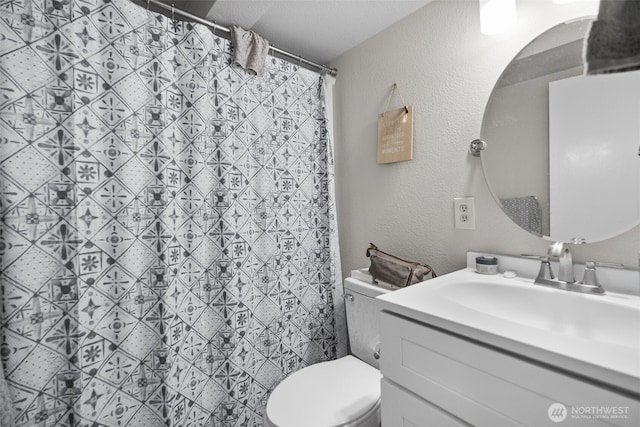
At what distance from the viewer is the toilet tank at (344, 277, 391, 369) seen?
1254 mm

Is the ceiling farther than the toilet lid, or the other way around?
the ceiling

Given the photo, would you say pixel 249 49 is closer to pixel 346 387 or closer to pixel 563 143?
pixel 563 143

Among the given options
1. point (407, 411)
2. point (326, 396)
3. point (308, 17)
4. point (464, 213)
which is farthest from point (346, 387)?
point (308, 17)

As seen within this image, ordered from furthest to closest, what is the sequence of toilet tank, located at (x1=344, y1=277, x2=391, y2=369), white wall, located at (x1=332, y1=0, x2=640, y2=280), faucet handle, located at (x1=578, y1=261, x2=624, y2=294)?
toilet tank, located at (x1=344, y1=277, x2=391, y2=369)
white wall, located at (x1=332, y1=0, x2=640, y2=280)
faucet handle, located at (x1=578, y1=261, x2=624, y2=294)

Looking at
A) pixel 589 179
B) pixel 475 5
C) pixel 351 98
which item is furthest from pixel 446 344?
pixel 351 98

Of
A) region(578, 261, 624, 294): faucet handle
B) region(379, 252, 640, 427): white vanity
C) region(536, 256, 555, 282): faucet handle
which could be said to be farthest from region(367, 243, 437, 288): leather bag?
region(578, 261, 624, 294): faucet handle

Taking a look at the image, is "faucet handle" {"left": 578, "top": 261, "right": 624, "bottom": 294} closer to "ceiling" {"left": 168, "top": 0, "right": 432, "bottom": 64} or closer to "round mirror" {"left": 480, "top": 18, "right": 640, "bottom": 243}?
"round mirror" {"left": 480, "top": 18, "right": 640, "bottom": 243}

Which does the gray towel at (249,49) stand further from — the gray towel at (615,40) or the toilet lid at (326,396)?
the toilet lid at (326,396)

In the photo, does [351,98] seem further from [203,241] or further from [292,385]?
[292,385]

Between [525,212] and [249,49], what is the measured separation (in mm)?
1382

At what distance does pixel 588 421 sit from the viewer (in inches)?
19.1

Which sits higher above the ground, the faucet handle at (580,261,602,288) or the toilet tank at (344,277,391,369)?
the faucet handle at (580,261,602,288)

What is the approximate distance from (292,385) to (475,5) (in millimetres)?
1701

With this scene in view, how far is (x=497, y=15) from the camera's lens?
3.37ft
